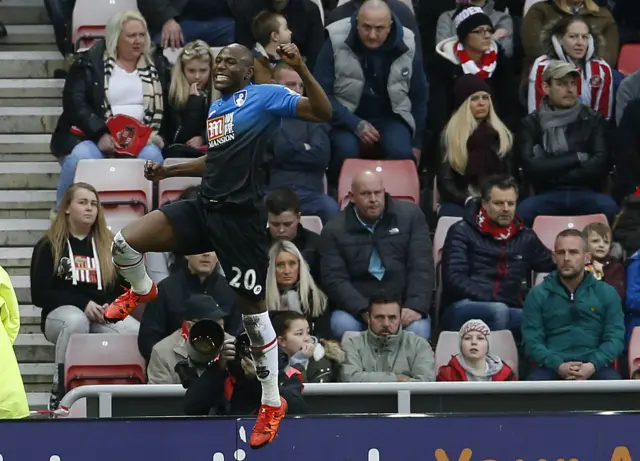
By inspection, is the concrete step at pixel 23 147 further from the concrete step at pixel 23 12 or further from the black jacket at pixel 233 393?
the black jacket at pixel 233 393

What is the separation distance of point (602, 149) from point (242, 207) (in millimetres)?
4607

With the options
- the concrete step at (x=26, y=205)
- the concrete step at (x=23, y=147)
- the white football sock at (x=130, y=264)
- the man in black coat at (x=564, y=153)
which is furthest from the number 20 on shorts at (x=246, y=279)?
the concrete step at (x=23, y=147)

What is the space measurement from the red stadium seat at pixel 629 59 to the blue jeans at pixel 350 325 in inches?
134

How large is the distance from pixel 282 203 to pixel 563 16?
3183mm

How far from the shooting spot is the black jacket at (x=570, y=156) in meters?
12.3

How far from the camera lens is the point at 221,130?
8438 mm

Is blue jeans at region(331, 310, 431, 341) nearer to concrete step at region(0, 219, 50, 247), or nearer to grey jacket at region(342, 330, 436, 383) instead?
grey jacket at region(342, 330, 436, 383)

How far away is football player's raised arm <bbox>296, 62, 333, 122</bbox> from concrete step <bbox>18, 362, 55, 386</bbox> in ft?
14.0

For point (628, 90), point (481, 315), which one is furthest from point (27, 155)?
point (628, 90)

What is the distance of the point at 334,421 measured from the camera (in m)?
8.72

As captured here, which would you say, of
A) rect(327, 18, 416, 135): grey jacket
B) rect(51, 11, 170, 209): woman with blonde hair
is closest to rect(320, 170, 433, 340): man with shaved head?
rect(327, 18, 416, 135): grey jacket

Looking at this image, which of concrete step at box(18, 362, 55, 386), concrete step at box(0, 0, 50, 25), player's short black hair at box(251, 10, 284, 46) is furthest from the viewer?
concrete step at box(0, 0, 50, 25)

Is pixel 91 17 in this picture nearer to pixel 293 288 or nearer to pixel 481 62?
pixel 481 62

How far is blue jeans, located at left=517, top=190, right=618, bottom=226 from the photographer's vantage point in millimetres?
12391
